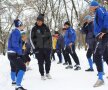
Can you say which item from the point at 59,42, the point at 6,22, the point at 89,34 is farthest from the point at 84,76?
the point at 6,22

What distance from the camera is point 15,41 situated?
934 cm

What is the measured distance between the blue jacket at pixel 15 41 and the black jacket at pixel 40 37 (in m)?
1.47

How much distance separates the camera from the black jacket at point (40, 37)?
35.8 feet

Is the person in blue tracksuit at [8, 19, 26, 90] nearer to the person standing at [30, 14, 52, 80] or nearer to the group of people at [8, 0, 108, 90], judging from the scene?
the group of people at [8, 0, 108, 90]

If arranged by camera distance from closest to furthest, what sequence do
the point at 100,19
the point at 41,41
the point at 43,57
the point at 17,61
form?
the point at 100,19 < the point at 17,61 < the point at 41,41 < the point at 43,57

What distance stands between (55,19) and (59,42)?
29064mm

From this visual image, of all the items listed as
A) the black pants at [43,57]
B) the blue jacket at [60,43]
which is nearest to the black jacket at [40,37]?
the black pants at [43,57]

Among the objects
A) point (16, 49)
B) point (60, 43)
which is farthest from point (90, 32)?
point (60, 43)

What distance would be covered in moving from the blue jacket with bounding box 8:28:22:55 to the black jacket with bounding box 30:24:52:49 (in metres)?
1.47

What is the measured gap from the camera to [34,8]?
4534cm

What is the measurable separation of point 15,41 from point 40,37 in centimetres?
169

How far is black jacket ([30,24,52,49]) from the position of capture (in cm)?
1090

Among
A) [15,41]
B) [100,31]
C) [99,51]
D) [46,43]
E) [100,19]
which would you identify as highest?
[100,19]

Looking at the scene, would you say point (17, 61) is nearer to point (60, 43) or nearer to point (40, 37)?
point (40, 37)
